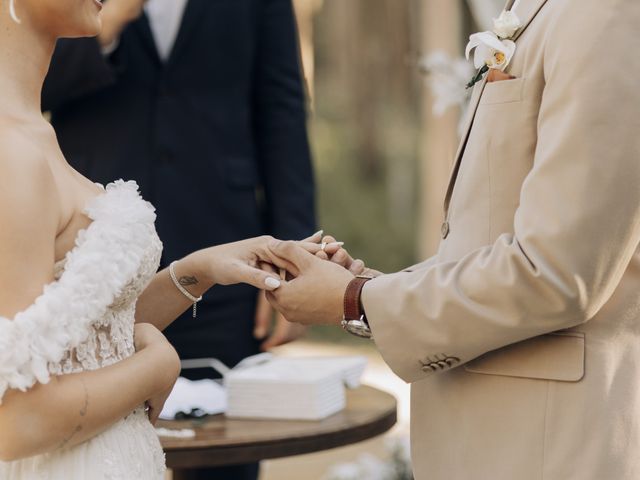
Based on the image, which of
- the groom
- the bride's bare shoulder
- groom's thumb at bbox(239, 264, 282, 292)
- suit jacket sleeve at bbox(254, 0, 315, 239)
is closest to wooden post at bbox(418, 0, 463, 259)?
suit jacket sleeve at bbox(254, 0, 315, 239)

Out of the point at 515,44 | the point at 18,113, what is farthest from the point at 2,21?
the point at 515,44

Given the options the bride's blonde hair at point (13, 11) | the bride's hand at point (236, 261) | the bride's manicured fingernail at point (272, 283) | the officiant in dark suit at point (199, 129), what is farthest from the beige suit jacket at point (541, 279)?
the officiant in dark suit at point (199, 129)

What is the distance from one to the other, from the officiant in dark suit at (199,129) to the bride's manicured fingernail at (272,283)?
1240 millimetres

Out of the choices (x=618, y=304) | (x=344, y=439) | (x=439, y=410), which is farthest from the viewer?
(x=344, y=439)

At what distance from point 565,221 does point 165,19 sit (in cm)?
211

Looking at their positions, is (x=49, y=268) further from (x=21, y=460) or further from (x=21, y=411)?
(x=21, y=460)

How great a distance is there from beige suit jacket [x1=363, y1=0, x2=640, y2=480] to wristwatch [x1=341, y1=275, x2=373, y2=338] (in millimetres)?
37

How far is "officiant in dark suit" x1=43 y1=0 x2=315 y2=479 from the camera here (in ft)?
10.9

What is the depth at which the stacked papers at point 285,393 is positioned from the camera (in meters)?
2.61

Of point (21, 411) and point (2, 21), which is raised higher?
point (2, 21)

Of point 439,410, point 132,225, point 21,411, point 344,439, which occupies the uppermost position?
point 132,225

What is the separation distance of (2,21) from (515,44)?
0.94 metres

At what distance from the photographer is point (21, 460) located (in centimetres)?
184

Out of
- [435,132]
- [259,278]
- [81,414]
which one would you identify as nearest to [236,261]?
[259,278]
